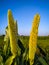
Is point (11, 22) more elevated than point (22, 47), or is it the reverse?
point (11, 22)

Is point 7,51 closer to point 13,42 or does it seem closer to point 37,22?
point 13,42

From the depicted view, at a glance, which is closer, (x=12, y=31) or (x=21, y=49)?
(x=12, y=31)

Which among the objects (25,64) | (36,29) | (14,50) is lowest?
(25,64)

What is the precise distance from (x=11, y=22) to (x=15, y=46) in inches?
15.7

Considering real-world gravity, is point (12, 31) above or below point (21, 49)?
above

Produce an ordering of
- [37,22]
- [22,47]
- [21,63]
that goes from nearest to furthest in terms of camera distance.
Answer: [37,22]
[21,63]
[22,47]

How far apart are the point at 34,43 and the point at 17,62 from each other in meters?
0.66

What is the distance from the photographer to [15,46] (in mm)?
3123

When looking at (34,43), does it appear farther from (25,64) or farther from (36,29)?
(25,64)

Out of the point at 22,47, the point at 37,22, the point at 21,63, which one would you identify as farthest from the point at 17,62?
the point at 37,22

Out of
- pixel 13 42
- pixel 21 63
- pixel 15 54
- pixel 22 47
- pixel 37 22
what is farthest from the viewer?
pixel 22 47

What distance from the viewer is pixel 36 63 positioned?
12.1ft

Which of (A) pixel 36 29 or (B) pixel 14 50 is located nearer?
(A) pixel 36 29

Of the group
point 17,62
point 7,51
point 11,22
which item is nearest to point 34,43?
point 11,22
